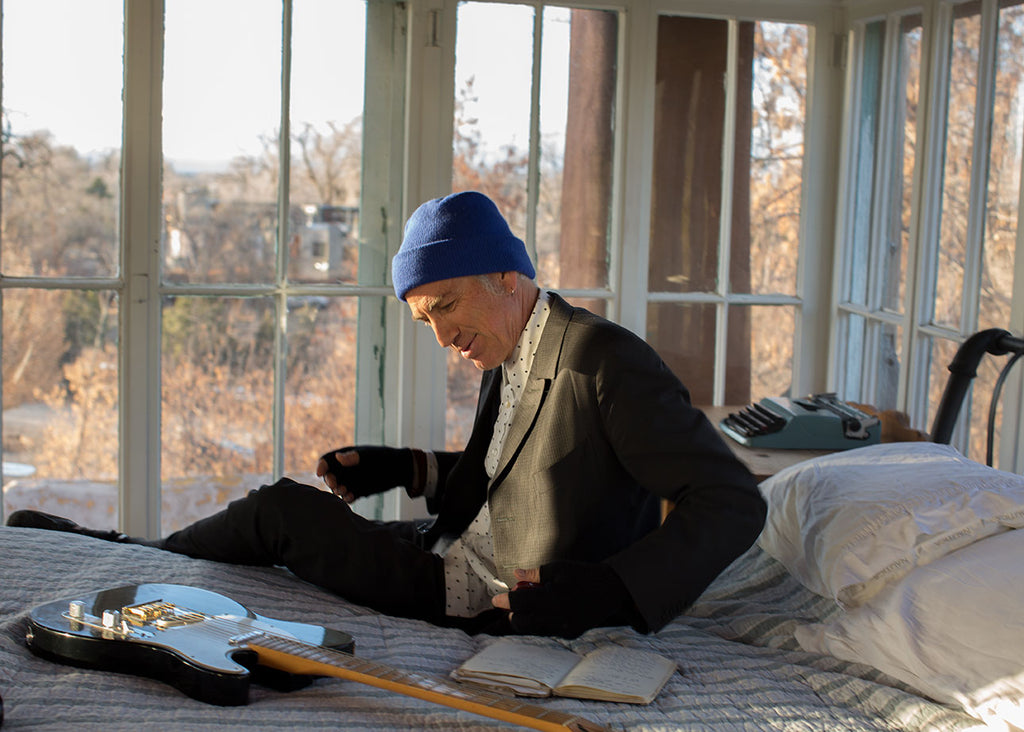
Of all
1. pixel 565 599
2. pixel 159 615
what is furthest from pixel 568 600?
pixel 159 615

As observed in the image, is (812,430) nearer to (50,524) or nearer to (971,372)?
(971,372)

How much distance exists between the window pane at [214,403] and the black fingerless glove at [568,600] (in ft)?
5.65

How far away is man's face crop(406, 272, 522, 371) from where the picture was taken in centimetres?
205

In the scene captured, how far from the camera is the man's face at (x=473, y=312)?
80.6 inches

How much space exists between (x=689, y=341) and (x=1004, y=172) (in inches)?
45.1

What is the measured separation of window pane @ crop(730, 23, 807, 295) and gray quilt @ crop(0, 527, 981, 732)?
140cm

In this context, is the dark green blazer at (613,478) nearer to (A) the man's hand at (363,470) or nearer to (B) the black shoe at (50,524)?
(A) the man's hand at (363,470)

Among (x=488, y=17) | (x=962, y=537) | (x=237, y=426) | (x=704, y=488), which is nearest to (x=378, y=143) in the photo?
(x=488, y=17)

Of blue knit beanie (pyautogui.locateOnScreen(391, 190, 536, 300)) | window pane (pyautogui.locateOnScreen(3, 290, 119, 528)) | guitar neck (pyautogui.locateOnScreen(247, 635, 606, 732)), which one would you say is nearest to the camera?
guitar neck (pyautogui.locateOnScreen(247, 635, 606, 732))

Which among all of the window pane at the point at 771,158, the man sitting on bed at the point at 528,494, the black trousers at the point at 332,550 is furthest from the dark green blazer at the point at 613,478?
the window pane at the point at 771,158

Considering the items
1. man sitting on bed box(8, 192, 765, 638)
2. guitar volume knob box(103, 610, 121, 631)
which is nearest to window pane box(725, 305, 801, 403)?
man sitting on bed box(8, 192, 765, 638)

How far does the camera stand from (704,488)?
5.95ft

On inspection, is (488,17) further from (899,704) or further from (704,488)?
(899,704)

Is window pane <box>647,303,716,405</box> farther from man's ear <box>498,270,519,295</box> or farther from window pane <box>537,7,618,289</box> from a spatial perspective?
man's ear <box>498,270,519,295</box>
